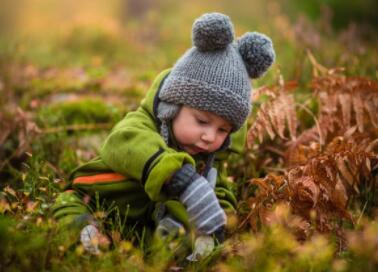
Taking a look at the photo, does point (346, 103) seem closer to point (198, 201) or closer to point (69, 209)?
point (198, 201)

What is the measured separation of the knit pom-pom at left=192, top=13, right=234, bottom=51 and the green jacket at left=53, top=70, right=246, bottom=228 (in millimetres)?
353

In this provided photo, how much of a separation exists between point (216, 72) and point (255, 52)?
0.29m

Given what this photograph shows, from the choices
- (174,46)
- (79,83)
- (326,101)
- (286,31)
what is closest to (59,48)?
(174,46)

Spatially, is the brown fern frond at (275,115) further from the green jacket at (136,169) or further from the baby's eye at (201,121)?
the baby's eye at (201,121)

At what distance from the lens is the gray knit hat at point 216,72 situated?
272 centimetres

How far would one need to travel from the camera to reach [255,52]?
289 centimetres

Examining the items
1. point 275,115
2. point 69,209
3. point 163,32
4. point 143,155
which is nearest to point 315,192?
point 143,155

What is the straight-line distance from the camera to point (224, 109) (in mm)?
2730

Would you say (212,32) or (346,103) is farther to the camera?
(346,103)

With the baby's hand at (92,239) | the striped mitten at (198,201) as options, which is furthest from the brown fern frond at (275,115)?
the baby's hand at (92,239)

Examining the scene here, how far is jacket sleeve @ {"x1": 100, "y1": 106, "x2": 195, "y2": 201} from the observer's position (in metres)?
2.49

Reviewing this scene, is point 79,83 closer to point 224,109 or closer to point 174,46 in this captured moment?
point 224,109

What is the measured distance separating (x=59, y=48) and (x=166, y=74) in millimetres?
6887

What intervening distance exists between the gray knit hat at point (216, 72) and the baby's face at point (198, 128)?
4 cm
